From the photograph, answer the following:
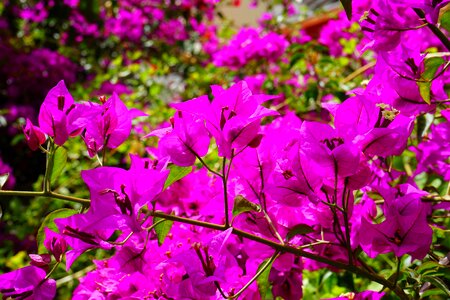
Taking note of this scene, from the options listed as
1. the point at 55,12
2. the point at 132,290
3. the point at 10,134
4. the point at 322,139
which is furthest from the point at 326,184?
the point at 55,12

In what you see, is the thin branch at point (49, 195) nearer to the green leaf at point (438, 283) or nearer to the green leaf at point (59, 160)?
the green leaf at point (59, 160)

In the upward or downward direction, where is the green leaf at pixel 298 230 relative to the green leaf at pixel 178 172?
downward

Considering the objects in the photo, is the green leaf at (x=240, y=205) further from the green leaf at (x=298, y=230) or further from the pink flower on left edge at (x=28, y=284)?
the pink flower on left edge at (x=28, y=284)

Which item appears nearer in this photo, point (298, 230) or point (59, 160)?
point (298, 230)

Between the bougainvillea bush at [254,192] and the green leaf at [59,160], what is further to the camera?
the green leaf at [59,160]

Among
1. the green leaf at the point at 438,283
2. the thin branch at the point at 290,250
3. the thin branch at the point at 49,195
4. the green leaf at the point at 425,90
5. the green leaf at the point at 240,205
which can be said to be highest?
the thin branch at the point at 49,195

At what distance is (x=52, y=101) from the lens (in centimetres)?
67

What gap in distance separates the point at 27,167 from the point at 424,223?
3.47m

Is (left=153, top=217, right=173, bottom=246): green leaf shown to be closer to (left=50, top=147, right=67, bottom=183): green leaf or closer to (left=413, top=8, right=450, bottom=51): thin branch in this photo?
(left=50, top=147, right=67, bottom=183): green leaf

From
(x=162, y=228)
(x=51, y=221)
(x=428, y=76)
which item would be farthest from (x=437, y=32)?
(x=51, y=221)

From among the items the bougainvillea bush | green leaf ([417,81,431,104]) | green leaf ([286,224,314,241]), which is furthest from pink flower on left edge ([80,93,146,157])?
green leaf ([417,81,431,104])

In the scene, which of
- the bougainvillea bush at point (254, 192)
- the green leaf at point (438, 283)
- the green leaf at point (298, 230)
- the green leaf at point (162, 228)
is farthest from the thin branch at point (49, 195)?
the green leaf at point (438, 283)

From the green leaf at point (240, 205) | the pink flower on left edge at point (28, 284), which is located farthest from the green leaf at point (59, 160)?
the green leaf at point (240, 205)

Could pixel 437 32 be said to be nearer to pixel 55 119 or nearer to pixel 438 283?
pixel 438 283
